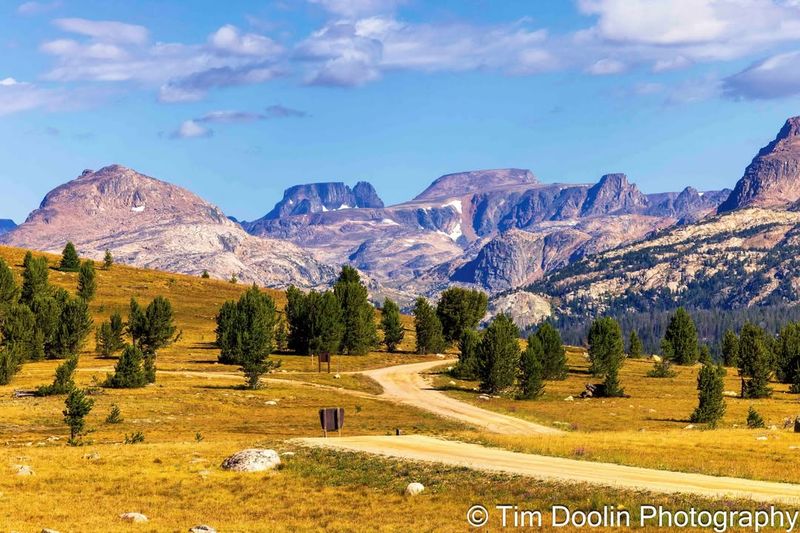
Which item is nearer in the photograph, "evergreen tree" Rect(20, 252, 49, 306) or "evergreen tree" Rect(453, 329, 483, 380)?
"evergreen tree" Rect(453, 329, 483, 380)

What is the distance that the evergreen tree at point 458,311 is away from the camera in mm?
169875

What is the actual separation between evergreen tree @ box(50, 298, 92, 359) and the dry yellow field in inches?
1023

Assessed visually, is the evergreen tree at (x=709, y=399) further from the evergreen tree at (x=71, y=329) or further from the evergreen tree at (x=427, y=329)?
the evergreen tree at (x=71, y=329)

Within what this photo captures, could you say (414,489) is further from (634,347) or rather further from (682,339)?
(634,347)

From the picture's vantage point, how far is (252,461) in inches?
1905

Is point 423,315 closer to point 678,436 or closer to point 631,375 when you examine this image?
point 631,375

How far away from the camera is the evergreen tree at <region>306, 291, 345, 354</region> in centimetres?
14412

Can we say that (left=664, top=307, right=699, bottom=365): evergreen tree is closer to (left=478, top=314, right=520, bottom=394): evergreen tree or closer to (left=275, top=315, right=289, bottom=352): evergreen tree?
(left=478, top=314, right=520, bottom=394): evergreen tree

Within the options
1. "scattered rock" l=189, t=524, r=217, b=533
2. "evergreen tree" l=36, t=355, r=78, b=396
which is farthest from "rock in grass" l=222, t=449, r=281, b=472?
"evergreen tree" l=36, t=355, r=78, b=396

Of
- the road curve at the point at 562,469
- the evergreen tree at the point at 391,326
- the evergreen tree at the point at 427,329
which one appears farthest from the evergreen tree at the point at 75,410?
the evergreen tree at the point at 391,326

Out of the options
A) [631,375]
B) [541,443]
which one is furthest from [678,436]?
[631,375]

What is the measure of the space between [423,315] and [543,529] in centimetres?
12941

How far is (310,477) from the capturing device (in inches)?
1825

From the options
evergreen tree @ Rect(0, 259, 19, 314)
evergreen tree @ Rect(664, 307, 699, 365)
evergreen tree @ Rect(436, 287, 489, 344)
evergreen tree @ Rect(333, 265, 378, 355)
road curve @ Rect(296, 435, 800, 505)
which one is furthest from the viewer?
evergreen tree @ Rect(664, 307, 699, 365)
